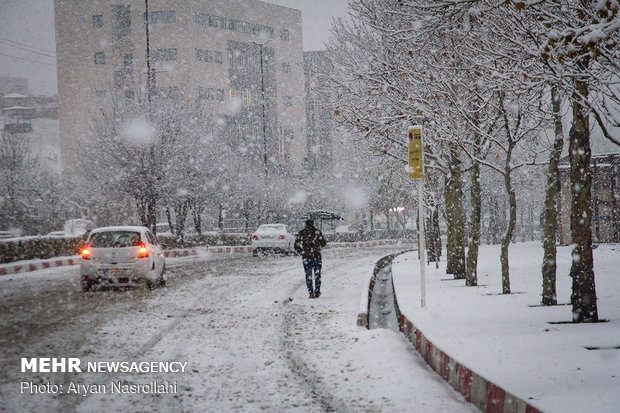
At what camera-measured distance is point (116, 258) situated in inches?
561

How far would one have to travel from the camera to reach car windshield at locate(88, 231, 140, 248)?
14367 millimetres

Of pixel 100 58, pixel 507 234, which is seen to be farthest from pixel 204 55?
pixel 507 234

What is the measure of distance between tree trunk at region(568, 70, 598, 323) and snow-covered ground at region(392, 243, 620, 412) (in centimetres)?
33

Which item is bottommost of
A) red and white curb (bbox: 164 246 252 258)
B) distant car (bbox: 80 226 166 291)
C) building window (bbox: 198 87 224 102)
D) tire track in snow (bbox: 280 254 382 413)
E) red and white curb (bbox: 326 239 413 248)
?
red and white curb (bbox: 326 239 413 248)

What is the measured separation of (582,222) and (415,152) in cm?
306

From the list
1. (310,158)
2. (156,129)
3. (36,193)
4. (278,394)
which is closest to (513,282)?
(278,394)

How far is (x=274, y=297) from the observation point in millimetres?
13953

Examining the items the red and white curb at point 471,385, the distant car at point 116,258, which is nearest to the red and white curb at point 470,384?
the red and white curb at point 471,385

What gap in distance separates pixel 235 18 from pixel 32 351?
6430 centimetres

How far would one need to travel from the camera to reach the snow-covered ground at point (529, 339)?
5340 mm

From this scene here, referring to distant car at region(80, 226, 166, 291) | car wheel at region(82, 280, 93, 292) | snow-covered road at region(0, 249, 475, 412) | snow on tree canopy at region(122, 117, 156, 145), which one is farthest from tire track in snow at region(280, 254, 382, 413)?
snow on tree canopy at region(122, 117, 156, 145)

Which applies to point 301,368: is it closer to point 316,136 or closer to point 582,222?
point 582,222

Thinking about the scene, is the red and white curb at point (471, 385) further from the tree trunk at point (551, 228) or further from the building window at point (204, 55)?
the building window at point (204, 55)

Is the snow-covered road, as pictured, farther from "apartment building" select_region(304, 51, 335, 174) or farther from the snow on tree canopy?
"apartment building" select_region(304, 51, 335, 174)
